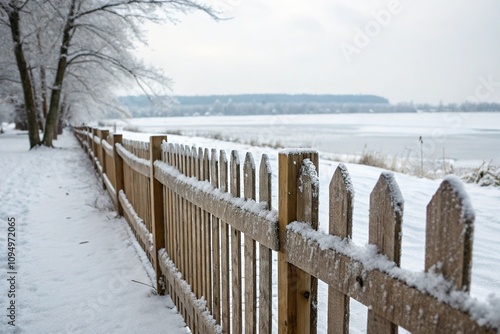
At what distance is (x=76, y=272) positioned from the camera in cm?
431

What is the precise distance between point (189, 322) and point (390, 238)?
232cm

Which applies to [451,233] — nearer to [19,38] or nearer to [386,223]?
[386,223]

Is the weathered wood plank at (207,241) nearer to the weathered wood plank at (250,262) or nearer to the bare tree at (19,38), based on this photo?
the weathered wood plank at (250,262)

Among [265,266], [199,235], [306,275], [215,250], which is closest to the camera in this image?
[306,275]

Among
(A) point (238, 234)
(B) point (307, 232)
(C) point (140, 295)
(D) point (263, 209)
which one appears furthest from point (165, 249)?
(B) point (307, 232)

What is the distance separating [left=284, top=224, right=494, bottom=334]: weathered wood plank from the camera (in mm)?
925

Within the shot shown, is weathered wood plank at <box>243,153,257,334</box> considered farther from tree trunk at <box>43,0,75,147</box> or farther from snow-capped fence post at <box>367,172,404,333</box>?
tree trunk at <box>43,0,75,147</box>

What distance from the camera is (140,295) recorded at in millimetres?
3746

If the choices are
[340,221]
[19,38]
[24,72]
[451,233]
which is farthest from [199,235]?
[24,72]

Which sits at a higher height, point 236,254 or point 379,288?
point 379,288

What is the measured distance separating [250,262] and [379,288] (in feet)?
3.25

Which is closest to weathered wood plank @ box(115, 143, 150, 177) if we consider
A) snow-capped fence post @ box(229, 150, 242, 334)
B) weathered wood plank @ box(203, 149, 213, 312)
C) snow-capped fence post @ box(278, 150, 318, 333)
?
weathered wood plank @ box(203, 149, 213, 312)

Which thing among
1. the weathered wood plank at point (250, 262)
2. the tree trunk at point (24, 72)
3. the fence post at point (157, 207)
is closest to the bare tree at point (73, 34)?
the tree trunk at point (24, 72)

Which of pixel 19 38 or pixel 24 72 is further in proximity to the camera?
pixel 24 72
